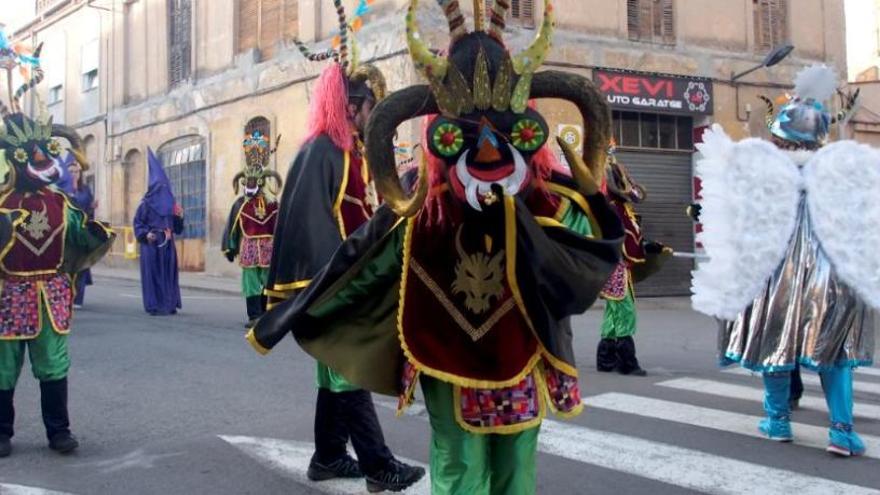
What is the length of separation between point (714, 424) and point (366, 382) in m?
3.50

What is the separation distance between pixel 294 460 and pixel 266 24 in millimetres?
15848

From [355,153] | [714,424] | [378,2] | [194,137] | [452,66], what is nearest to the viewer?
[452,66]

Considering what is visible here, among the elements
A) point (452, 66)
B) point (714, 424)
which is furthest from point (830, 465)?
point (452, 66)

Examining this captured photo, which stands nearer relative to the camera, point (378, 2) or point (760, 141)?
point (760, 141)

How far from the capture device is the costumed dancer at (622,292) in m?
6.89

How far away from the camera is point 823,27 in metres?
18.9

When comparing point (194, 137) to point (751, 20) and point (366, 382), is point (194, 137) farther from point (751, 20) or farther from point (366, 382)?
point (366, 382)

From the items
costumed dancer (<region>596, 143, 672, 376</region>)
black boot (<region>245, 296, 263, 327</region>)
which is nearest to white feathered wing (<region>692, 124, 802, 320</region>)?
costumed dancer (<region>596, 143, 672, 376</region>)

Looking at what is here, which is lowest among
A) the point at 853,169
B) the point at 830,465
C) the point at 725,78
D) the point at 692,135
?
the point at 830,465

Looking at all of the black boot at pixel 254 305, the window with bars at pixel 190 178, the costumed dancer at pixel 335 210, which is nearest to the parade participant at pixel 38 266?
the costumed dancer at pixel 335 210

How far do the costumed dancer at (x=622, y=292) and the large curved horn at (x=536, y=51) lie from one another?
4266 mm

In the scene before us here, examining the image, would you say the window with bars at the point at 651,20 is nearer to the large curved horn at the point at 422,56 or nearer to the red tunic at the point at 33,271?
the red tunic at the point at 33,271

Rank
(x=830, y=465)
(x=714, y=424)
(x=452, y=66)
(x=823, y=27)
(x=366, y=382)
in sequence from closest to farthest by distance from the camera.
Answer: (x=452, y=66) < (x=366, y=382) < (x=830, y=465) < (x=714, y=424) < (x=823, y=27)

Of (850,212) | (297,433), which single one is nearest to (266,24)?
(297,433)
